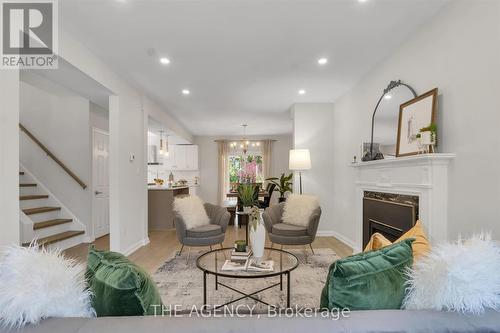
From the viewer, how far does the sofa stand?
83 cm

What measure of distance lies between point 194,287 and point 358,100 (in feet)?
11.4

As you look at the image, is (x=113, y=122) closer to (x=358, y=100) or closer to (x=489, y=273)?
(x=358, y=100)

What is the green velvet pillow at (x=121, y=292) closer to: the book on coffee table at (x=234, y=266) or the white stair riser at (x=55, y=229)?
the book on coffee table at (x=234, y=266)

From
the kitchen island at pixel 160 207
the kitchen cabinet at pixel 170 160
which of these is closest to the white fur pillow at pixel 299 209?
the kitchen island at pixel 160 207

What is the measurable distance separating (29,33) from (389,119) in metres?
3.71

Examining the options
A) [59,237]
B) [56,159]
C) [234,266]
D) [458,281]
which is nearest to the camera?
[458,281]

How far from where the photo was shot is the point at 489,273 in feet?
3.25

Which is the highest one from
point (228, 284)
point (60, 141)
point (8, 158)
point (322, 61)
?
point (322, 61)

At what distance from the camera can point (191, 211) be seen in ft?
13.3

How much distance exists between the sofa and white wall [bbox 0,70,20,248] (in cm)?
140

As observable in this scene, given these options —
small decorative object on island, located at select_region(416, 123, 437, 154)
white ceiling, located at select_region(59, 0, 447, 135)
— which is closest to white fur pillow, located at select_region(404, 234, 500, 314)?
small decorative object on island, located at select_region(416, 123, 437, 154)

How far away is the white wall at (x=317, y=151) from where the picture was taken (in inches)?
219

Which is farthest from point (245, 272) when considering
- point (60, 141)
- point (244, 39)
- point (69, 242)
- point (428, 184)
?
point (60, 141)

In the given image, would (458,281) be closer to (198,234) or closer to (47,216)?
(198,234)
